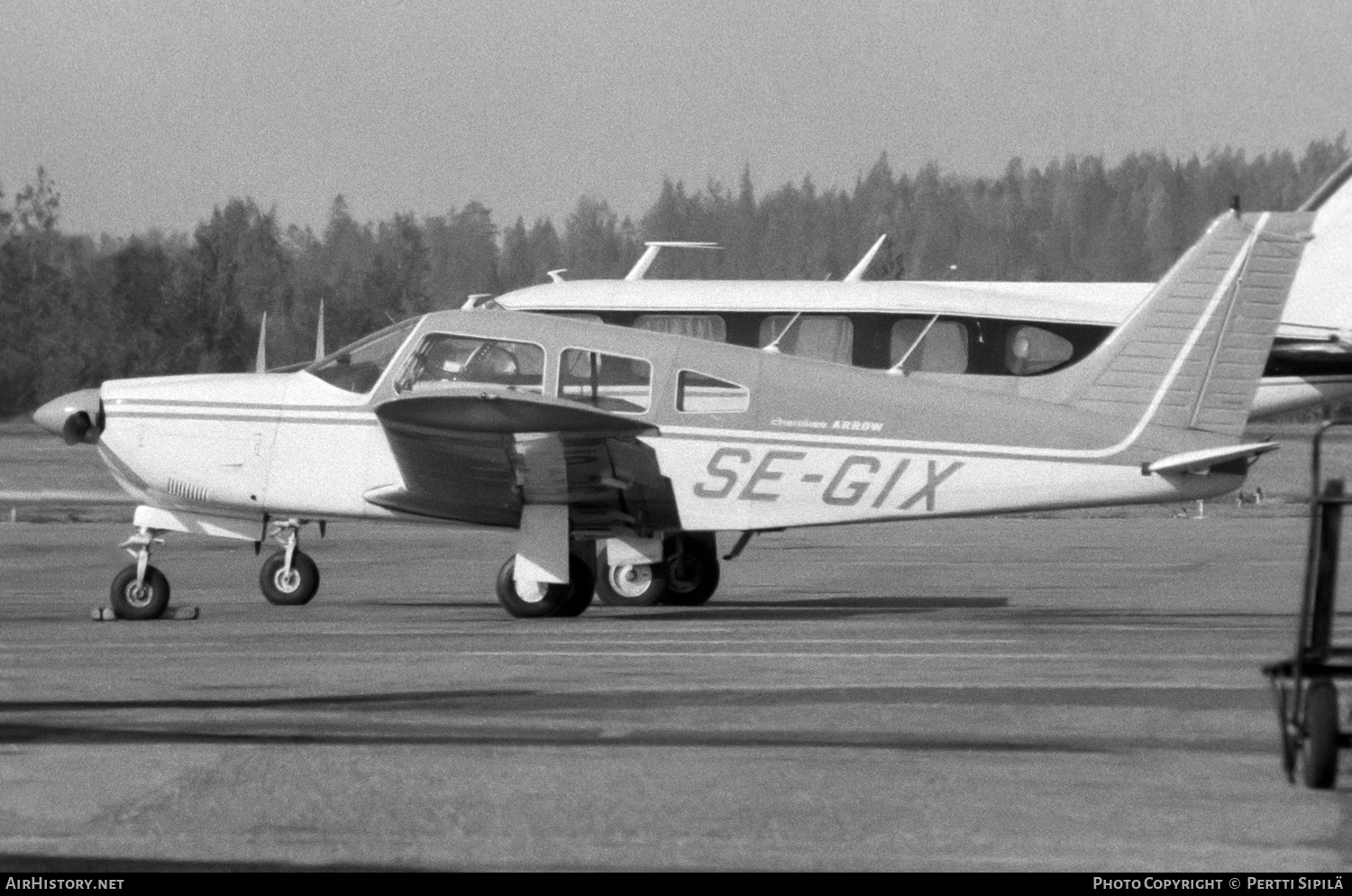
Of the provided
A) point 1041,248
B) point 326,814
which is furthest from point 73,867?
point 1041,248

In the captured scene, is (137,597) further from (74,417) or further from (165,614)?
(74,417)

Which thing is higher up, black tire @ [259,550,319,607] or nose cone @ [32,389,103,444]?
nose cone @ [32,389,103,444]

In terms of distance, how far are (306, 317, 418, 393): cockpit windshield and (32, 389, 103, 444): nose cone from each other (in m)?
1.73

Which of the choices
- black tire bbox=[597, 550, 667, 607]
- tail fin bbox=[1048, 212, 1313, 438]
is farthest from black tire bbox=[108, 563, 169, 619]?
tail fin bbox=[1048, 212, 1313, 438]

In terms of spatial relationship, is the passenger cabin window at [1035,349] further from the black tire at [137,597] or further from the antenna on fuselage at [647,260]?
the black tire at [137,597]

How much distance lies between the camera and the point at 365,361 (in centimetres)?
1502

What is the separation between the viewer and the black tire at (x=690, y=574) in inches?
628

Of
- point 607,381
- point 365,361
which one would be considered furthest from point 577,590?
point 365,361

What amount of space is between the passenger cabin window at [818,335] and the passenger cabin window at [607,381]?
8571 millimetres

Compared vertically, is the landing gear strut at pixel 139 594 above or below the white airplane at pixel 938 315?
below

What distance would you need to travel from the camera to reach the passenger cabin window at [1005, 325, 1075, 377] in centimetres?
2277

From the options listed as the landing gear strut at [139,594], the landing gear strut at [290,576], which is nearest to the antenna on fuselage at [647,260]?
the landing gear strut at [290,576]

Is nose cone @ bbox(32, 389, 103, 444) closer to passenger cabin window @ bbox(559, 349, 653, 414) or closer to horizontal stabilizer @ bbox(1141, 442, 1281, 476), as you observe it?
passenger cabin window @ bbox(559, 349, 653, 414)
